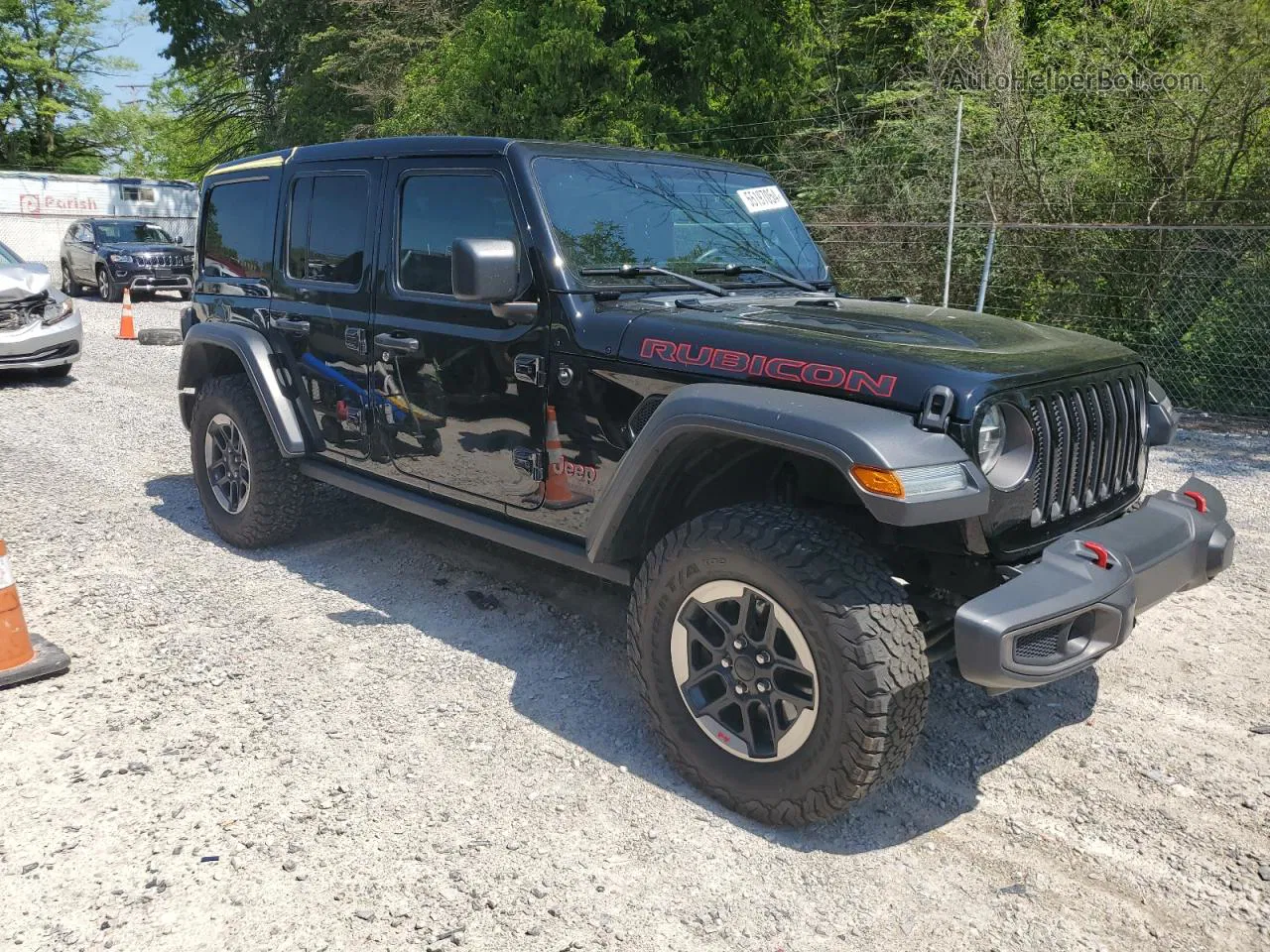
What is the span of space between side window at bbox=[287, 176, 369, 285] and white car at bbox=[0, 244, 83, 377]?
22.7ft

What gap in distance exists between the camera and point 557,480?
3.80 metres

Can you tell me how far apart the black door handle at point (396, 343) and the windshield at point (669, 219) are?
0.86 meters

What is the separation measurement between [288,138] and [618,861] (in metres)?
23.8

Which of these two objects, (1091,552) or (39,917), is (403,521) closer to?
(39,917)

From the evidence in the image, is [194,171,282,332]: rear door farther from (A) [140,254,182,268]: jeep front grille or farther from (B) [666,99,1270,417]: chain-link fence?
(A) [140,254,182,268]: jeep front grille

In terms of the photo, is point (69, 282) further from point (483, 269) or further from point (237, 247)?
point (483, 269)

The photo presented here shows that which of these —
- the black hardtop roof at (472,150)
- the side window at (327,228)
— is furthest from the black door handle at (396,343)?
the black hardtop roof at (472,150)

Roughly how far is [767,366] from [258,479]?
3.15 metres

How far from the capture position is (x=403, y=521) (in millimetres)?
5984

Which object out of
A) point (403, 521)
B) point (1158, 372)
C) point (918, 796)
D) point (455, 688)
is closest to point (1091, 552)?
point (918, 796)

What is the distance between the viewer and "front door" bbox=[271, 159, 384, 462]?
15.1ft

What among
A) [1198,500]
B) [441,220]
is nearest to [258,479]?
[441,220]

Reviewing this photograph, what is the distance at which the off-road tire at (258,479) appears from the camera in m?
5.25

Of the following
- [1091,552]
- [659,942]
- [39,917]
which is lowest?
[39,917]
